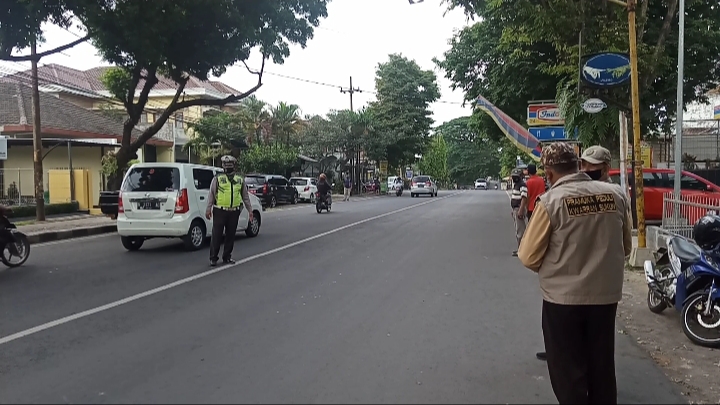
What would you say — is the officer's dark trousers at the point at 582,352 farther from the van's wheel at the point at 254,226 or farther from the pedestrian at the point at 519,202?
the van's wheel at the point at 254,226

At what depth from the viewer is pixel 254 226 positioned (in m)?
15.2

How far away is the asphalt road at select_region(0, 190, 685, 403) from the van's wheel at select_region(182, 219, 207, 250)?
53 cm

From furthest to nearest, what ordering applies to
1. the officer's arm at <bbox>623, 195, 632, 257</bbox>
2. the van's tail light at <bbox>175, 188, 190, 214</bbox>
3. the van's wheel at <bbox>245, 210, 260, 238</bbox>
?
1. the van's wheel at <bbox>245, 210, 260, 238</bbox>
2. the van's tail light at <bbox>175, 188, 190, 214</bbox>
3. the officer's arm at <bbox>623, 195, 632, 257</bbox>

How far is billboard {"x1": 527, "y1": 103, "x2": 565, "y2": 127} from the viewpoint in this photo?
21.6 m

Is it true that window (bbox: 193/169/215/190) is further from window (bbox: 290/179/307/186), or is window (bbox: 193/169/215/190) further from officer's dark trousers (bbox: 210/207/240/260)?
window (bbox: 290/179/307/186)

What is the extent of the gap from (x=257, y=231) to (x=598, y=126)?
9.51 meters

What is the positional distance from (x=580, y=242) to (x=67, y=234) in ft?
49.9

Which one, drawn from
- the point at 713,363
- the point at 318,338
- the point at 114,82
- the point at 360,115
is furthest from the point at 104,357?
the point at 360,115

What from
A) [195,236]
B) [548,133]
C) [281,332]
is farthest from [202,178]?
[548,133]

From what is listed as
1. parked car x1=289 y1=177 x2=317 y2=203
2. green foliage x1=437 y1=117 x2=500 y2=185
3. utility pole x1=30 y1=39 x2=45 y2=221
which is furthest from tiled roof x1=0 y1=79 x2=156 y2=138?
green foliage x1=437 y1=117 x2=500 y2=185

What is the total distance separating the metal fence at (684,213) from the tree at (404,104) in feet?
143

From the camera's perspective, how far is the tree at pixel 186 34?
1352cm

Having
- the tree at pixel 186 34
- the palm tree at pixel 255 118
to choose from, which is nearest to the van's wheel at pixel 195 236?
the tree at pixel 186 34

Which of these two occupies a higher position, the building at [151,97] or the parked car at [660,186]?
the building at [151,97]
